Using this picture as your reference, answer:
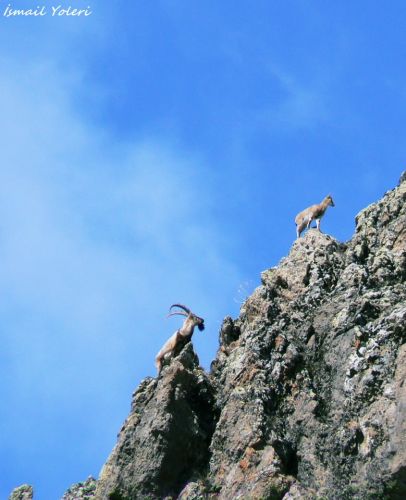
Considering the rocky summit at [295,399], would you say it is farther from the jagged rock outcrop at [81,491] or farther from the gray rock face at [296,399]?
the jagged rock outcrop at [81,491]

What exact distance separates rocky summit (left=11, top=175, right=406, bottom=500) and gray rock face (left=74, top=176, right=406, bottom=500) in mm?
33

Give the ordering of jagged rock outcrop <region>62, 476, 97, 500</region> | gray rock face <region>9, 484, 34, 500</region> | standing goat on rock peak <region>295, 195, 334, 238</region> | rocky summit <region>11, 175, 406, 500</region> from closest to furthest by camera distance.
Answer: rocky summit <region>11, 175, 406, 500</region> < jagged rock outcrop <region>62, 476, 97, 500</region> < gray rock face <region>9, 484, 34, 500</region> < standing goat on rock peak <region>295, 195, 334, 238</region>

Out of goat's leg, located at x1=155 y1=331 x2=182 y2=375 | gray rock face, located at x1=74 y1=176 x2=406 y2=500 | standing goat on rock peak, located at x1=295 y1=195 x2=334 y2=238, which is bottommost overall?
gray rock face, located at x1=74 y1=176 x2=406 y2=500

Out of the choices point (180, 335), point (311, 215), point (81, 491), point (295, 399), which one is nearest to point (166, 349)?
point (180, 335)

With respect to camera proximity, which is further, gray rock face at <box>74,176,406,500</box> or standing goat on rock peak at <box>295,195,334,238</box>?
standing goat on rock peak at <box>295,195,334,238</box>

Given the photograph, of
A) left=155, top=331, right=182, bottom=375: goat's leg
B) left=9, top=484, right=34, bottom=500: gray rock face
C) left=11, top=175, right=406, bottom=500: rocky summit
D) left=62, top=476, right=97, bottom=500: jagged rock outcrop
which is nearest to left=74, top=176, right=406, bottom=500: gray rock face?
left=11, top=175, right=406, bottom=500: rocky summit

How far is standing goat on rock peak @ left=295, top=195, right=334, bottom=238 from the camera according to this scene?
35.8 metres

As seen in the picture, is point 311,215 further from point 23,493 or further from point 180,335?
point 23,493

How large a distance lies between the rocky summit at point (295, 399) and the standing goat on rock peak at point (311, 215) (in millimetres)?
6442

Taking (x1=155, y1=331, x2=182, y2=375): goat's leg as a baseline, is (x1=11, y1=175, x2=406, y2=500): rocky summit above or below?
below

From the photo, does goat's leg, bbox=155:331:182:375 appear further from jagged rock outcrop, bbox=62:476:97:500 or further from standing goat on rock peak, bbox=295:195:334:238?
standing goat on rock peak, bbox=295:195:334:238

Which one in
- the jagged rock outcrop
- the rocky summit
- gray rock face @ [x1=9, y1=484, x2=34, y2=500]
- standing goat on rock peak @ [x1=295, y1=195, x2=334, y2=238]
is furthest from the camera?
standing goat on rock peak @ [x1=295, y1=195, x2=334, y2=238]

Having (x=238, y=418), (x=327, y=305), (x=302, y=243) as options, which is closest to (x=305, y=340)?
(x=327, y=305)

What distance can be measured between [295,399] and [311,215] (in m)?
12.3
